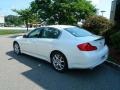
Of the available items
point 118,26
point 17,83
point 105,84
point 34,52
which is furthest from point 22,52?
point 118,26

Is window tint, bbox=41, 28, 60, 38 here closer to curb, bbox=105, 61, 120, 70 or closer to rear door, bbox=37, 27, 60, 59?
rear door, bbox=37, 27, 60, 59

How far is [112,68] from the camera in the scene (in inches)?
267

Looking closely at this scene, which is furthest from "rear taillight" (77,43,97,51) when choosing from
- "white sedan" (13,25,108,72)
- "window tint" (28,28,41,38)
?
"window tint" (28,28,41,38)

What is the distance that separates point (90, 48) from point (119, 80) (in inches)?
50.1

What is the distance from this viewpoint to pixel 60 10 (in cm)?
2405

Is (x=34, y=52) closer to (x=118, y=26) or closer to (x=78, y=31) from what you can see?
(x=78, y=31)

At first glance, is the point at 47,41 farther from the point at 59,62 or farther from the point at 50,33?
the point at 59,62

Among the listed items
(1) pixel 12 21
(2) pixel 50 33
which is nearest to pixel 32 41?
(2) pixel 50 33

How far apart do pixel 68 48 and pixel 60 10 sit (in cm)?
1886

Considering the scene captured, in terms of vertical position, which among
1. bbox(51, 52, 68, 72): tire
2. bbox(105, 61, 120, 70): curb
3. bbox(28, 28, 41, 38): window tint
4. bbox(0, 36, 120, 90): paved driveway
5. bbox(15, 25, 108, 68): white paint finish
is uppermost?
bbox(28, 28, 41, 38): window tint

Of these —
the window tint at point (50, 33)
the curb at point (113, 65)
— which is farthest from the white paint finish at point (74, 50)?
the curb at point (113, 65)

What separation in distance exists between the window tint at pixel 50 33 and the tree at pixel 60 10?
56.3ft

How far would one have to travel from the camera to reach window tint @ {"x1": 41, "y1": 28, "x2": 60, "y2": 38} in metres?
6.48

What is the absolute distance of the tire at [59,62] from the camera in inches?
236
